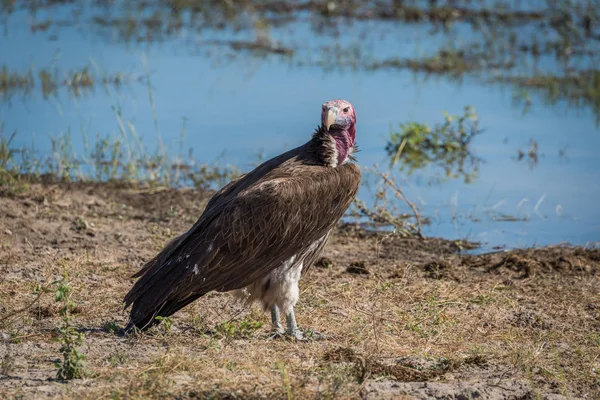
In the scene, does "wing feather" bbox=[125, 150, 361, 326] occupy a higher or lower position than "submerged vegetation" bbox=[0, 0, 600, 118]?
higher

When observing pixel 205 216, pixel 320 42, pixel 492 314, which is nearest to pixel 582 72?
pixel 320 42

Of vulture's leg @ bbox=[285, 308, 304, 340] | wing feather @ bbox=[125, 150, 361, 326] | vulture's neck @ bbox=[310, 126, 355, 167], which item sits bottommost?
vulture's leg @ bbox=[285, 308, 304, 340]

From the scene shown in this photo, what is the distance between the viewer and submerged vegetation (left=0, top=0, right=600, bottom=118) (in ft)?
53.4

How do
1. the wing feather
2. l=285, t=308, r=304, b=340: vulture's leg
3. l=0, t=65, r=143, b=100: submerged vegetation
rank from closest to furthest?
the wing feather → l=285, t=308, r=304, b=340: vulture's leg → l=0, t=65, r=143, b=100: submerged vegetation

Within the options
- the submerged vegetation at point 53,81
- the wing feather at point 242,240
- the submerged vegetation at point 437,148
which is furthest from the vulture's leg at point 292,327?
the submerged vegetation at point 53,81

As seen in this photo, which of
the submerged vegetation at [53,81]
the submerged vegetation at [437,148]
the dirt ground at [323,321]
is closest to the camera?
the dirt ground at [323,321]

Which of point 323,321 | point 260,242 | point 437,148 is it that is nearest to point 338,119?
point 260,242

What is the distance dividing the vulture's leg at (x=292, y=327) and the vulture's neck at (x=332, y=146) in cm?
96

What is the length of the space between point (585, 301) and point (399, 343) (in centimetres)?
181

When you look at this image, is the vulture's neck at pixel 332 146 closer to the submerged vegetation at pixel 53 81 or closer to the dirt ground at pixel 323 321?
the dirt ground at pixel 323 321

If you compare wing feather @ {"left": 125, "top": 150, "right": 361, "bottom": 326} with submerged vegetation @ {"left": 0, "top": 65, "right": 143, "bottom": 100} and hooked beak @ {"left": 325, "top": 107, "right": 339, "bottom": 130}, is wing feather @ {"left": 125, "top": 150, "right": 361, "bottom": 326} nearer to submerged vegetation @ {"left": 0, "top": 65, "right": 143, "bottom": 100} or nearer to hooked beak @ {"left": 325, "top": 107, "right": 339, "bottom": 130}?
hooked beak @ {"left": 325, "top": 107, "right": 339, "bottom": 130}

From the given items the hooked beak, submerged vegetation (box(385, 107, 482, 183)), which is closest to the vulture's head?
the hooked beak

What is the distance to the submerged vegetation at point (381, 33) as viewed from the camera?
53.4 ft

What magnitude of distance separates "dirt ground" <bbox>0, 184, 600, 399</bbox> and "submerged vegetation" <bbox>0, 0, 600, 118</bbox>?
6205mm
